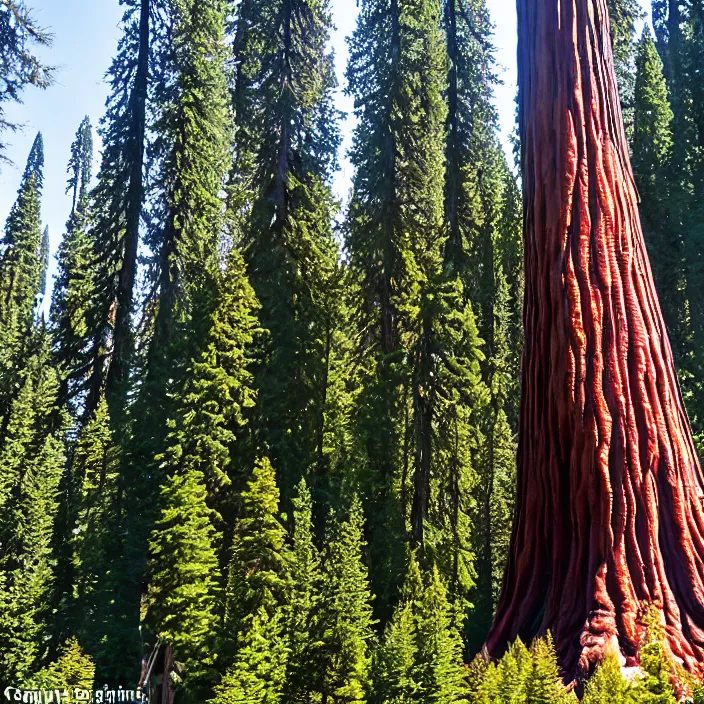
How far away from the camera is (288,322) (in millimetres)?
14523

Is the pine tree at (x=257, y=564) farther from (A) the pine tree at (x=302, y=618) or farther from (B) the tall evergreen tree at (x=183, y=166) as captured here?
(B) the tall evergreen tree at (x=183, y=166)

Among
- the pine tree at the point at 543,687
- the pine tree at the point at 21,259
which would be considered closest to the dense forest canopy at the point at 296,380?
the pine tree at the point at 543,687

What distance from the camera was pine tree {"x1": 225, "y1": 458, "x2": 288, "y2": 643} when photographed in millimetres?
8805

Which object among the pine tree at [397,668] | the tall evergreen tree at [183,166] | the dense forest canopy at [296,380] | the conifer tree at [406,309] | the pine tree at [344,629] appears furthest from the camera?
the tall evergreen tree at [183,166]

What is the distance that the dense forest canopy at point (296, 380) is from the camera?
843 cm

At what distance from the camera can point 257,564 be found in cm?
927

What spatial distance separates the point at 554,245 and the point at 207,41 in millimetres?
14405

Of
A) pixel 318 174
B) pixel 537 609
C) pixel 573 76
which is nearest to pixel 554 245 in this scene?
pixel 573 76

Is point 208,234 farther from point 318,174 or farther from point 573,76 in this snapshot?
point 573,76

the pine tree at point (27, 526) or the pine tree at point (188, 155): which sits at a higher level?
the pine tree at point (188, 155)

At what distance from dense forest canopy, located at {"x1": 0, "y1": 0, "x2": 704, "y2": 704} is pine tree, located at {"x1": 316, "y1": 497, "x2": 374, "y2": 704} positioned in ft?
0.12

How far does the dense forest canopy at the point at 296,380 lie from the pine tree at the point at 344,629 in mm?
37

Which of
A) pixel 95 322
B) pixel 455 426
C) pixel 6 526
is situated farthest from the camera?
pixel 95 322

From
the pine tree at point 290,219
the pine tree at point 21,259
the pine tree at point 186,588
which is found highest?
the pine tree at point 21,259
